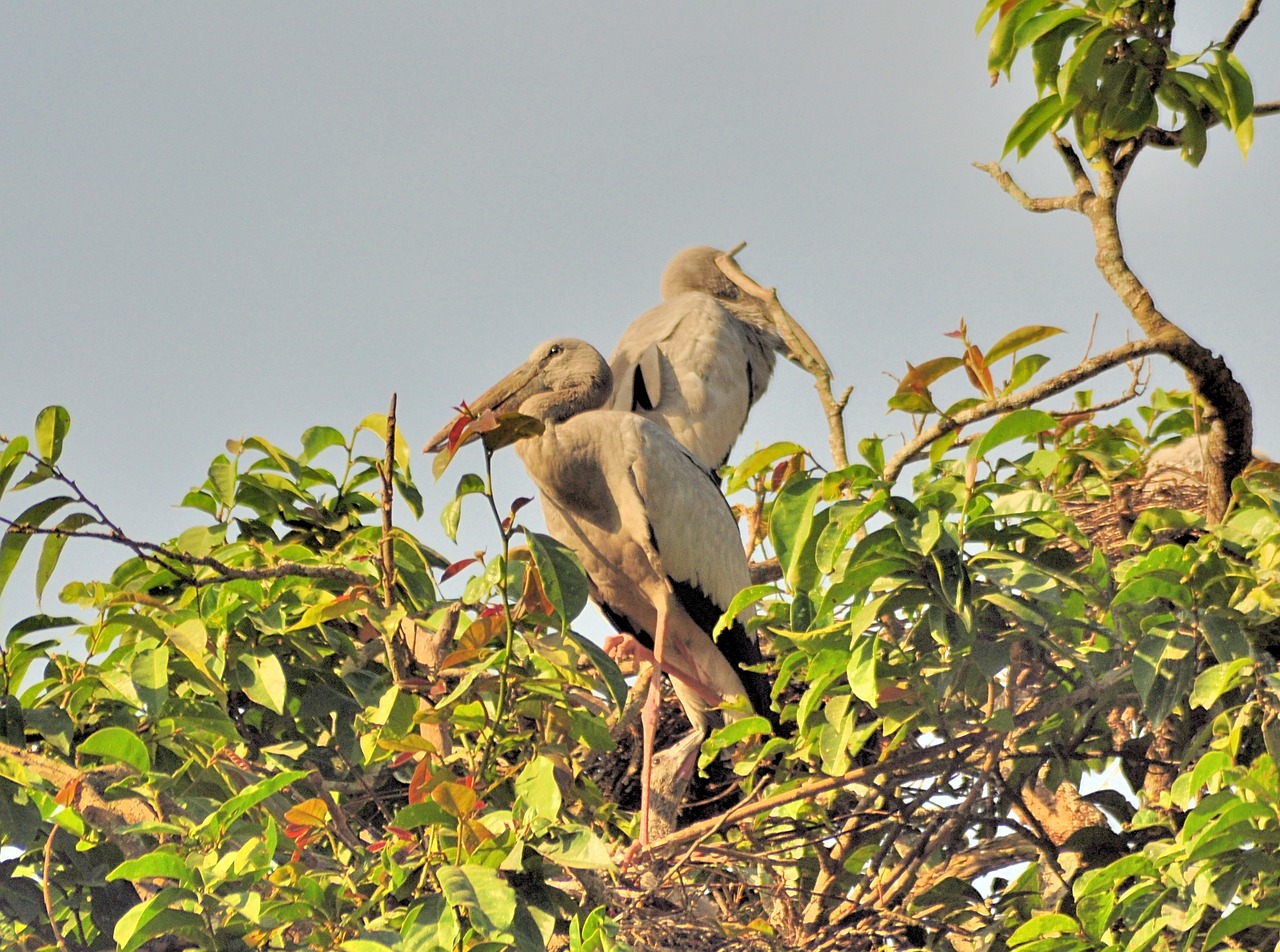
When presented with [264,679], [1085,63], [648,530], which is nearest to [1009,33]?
[1085,63]

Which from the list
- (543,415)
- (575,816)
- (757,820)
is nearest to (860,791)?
(757,820)

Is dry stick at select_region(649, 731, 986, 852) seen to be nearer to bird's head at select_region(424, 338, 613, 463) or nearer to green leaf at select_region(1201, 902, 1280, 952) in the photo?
green leaf at select_region(1201, 902, 1280, 952)

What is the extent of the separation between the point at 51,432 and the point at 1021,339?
7.18ft

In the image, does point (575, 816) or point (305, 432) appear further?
point (305, 432)

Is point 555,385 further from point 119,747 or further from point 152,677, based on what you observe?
point 119,747

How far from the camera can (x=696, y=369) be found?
6.17 m

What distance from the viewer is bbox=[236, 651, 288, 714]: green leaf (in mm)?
3311

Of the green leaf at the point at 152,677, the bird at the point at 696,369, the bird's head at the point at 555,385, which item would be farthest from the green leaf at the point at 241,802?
the bird at the point at 696,369

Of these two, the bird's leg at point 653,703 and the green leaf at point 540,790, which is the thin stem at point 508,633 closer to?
the green leaf at point 540,790

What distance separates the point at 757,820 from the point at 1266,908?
1.41 meters

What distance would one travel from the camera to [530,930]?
2.60m

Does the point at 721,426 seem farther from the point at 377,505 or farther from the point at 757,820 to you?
the point at 757,820

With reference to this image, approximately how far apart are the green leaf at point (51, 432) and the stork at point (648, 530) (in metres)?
1.52

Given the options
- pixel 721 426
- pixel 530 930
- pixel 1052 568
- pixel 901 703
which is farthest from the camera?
pixel 721 426
